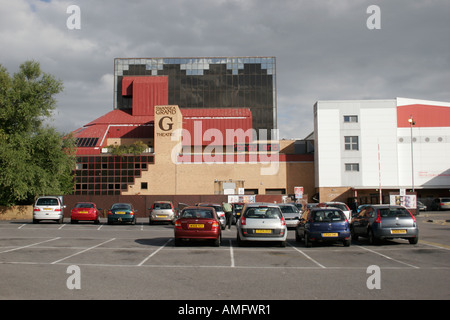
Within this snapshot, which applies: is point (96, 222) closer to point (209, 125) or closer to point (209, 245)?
point (209, 245)

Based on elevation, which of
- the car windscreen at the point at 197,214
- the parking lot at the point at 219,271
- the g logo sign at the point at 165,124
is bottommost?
the parking lot at the point at 219,271

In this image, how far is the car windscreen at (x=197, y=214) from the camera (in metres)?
16.7

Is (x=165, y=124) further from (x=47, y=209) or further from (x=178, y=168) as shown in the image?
(x=47, y=209)

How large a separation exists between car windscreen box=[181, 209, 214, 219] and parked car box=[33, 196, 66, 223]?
47.3 feet

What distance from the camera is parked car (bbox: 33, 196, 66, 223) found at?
2786 centimetres

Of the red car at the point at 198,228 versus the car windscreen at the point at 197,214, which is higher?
the car windscreen at the point at 197,214

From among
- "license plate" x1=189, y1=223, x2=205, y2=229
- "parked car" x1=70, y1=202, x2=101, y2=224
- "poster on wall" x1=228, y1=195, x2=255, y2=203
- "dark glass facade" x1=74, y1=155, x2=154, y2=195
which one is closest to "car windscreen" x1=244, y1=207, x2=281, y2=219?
"license plate" x1=189, y1=223, x2=205, y2=229

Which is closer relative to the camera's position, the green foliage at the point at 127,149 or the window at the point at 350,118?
the window at the point at 350,118

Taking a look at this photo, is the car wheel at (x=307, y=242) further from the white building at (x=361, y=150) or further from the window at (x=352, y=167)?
the window at (x=352, y=167)

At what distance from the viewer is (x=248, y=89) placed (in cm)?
7844

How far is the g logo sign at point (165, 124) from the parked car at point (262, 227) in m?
39.5

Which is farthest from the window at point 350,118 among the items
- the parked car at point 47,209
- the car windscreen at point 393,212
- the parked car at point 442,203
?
the car windscreen at point 393,212

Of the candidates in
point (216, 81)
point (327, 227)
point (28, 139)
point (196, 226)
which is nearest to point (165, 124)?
point (28, 139)
